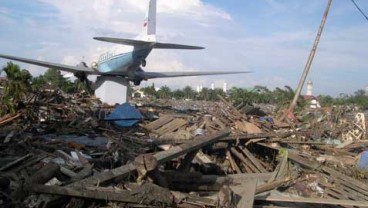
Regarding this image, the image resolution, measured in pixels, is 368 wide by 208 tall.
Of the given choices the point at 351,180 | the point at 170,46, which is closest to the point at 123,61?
the point at 170,46

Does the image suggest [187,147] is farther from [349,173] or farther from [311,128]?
[311,128]

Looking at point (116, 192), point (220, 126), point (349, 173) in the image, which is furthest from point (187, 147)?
point (220, 126)

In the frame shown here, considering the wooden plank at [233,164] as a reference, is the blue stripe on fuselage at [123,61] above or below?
above

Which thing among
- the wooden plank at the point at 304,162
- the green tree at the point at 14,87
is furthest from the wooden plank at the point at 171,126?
the green tree at the point at 14,87

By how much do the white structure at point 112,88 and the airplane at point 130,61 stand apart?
390 millimetres

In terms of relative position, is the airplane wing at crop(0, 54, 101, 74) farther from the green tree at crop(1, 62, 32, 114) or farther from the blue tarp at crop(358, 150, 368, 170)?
the blue tarp at crop(358, 150, 368, 170)

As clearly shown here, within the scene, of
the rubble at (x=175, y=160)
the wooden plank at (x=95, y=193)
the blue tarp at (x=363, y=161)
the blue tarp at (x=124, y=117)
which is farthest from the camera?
the blue tarp at (x=124, y=117)

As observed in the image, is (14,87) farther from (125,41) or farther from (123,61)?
(123,61)

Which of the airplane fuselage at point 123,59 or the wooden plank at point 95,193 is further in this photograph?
the airplane fuselage at point 123,59

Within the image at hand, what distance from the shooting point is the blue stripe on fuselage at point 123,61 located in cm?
2638

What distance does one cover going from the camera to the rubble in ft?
19.5

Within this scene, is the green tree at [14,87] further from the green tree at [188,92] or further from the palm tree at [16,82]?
the green tree at [188,92]

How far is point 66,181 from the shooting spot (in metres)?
6.37

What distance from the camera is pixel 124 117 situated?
15125 mm
